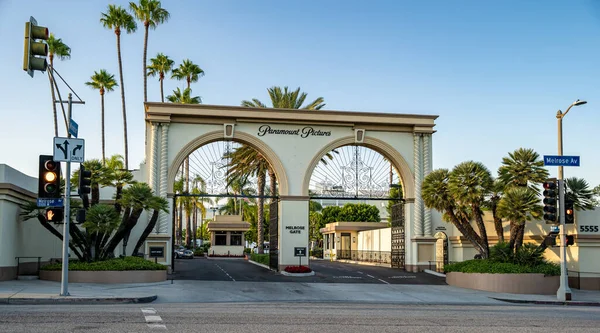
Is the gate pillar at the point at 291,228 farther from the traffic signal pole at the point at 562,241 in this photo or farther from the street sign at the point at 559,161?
the street sign at the point at 559,161

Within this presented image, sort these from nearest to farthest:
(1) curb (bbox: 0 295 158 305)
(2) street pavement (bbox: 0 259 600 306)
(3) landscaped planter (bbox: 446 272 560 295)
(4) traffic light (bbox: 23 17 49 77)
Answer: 1. (4) traffic light (bbox: 23 17 49 77)
2. (1) curb (bbox: 0 295 158 305)
3. (2) street pavement (bbox: 0 259 600 306)
4. (3) landscaped planter (bbox: 446 272 560 295)

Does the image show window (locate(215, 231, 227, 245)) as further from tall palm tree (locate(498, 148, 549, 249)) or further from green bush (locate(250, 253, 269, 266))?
tall palm tree (locate(498, 148, 549, 249))

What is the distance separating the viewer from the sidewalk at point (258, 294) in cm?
2056

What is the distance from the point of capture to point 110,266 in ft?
89.9

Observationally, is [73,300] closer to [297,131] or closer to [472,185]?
[472,185]

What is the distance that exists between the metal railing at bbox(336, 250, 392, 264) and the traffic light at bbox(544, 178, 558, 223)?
19573 mm

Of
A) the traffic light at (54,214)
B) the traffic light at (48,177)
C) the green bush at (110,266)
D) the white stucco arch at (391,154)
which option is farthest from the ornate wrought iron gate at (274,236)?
the traffic light at (48,177)

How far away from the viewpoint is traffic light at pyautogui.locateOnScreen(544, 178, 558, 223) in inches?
997

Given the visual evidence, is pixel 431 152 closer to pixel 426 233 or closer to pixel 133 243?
pixel 426 233

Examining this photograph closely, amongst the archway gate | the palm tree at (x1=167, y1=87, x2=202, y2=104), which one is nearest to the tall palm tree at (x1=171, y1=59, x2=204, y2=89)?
the palm tree at (x1=167, y1=87, x2=202, y2=104)

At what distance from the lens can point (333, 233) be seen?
65750 millimetres

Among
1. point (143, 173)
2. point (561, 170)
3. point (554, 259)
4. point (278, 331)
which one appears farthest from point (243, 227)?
point (278, 331)

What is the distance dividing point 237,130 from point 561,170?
55.8 ft

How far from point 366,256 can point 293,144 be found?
A: 19493 mm
